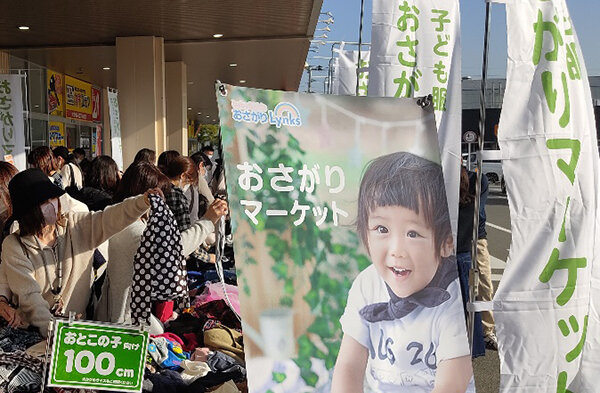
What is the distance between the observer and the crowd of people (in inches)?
130

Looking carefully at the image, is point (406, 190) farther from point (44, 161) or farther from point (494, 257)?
point (494, 257)

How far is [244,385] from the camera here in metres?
3.94

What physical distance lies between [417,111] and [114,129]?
9.22 meters

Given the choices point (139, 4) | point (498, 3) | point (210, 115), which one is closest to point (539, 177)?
point (498, 3)

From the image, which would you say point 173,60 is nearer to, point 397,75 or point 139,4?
point 139,4

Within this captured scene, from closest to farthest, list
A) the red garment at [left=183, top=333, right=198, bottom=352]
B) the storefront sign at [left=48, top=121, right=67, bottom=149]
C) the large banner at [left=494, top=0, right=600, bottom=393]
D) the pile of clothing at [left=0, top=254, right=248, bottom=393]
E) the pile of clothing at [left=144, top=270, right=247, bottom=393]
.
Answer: the large banner at [left=494, top=0, right=600, bottom=393], the pile of clothing at [left=0, top=254, right=248, bottom=393], the pile of clothing at [left=144, top=270, right=247, bottom=393], the red garment at [left=183, top=333, right=198, bottom=352], the storefront sign at [left=48, top=121, right=67, bottom=149]

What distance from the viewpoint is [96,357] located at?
267cm

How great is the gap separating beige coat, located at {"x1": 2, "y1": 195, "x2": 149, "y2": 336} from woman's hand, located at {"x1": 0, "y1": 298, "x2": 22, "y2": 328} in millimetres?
40

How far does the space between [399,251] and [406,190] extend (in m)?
0.24

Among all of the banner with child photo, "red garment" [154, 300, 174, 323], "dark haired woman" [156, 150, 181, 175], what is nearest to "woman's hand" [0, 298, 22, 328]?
"red garment" [154, 300, 174, 323]

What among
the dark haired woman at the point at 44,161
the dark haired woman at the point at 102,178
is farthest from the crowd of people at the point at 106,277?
the dark haired woman at the point at 44,161

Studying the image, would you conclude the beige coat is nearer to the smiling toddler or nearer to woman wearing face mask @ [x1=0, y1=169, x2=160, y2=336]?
woman wearing face mask @ [x1=0, y1=169, x2=160, y2=336]

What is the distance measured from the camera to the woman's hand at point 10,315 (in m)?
3.28

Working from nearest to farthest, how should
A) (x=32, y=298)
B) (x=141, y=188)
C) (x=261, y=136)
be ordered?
(x=261, y=136) → (x=32, y=298) → (x=141, y=188)
